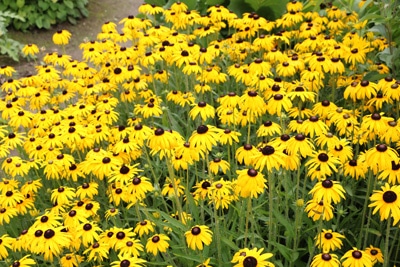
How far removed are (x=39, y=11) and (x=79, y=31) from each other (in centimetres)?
71

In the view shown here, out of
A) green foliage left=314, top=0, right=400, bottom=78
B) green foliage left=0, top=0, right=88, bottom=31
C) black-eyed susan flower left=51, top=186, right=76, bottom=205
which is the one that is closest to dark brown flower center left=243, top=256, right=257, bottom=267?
black-eyed susan flower left=51, top=186, right=76, bottom=205

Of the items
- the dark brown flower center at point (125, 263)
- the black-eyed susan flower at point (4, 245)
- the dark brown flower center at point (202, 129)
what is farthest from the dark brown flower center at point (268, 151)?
the black-eyed susan flower at point (4, 245)

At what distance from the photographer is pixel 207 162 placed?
268cm

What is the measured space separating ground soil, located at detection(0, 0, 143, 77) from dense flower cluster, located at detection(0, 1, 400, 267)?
294 centimetres

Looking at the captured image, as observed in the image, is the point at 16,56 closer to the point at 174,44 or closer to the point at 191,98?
the point at 174,44

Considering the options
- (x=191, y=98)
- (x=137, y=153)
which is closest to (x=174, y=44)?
(x=191, y=98)

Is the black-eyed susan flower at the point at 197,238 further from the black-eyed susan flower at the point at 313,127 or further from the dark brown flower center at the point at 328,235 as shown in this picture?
the black-eyed susan flower at the point at 313,127

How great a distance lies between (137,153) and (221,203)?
2.47ft

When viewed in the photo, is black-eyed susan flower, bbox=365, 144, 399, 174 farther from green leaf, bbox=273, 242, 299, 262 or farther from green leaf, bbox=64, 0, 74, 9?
green leaf, bbox=64, 0, 74, 9

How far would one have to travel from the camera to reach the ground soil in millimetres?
7552

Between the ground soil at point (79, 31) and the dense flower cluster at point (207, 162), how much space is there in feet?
9.65

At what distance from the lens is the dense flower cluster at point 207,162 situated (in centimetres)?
252

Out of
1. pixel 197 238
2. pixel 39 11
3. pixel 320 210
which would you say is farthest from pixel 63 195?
pixel 39 11

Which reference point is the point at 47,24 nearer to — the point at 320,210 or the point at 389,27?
the point at 389,27
